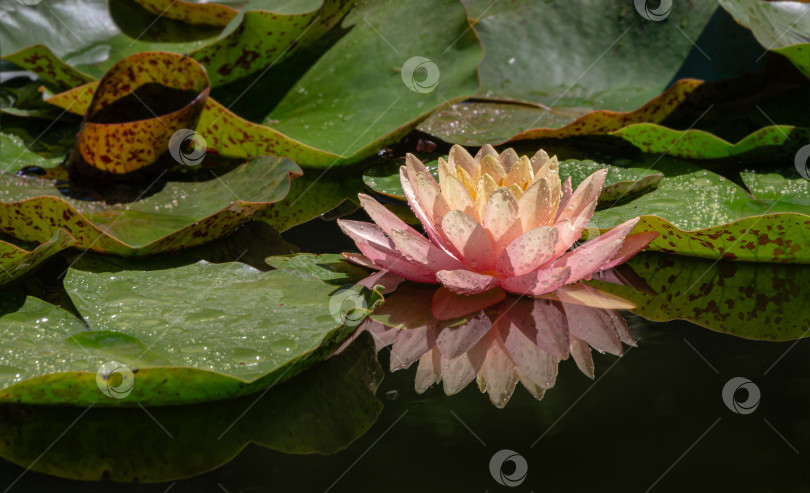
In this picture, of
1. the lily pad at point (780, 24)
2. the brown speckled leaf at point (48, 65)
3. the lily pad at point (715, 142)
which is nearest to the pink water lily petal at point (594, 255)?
the lily pad at point (715, 142)

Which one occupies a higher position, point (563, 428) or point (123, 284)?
point (563, 428)

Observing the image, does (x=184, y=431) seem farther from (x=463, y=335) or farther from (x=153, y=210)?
(x=153, y=210)

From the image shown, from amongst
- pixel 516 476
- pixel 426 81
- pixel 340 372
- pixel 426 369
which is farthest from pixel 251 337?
pixel 426 81

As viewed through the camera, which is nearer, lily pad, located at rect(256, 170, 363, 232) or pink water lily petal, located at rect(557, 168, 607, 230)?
pink water lily petal, located at rect(557, 168, 607, 230)

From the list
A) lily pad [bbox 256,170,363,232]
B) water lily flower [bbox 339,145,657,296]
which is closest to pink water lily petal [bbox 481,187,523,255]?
water lily flower [bbox 339,145,657,296]

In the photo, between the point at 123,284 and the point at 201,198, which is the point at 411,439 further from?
the point at 201,198

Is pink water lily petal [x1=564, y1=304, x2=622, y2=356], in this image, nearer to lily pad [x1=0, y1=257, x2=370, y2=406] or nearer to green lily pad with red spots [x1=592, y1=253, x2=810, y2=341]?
green lily pad with red spots [x1=592, y1=253, x2=810, y2=341]
